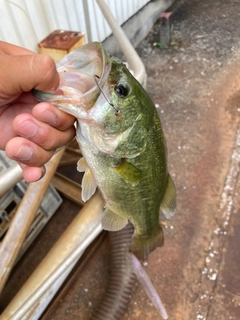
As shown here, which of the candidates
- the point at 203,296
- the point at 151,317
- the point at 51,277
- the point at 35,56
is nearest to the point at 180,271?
the point at 203,296

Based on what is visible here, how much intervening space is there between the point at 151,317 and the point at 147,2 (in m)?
4.44

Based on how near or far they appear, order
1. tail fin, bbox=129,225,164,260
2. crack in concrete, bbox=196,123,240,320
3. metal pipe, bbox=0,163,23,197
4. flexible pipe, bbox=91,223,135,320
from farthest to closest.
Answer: crack in concrete, bbox=196,123,240,320, flexible pipe, bbox=91,223,135,320, tail fin, bbox=129,225,164,260, metal pipe, bbox=0,163,23,197

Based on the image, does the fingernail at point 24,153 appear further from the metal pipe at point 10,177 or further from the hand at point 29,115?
the metal pipe at point 10,177

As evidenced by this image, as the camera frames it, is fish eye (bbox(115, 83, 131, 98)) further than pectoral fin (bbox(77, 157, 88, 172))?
No

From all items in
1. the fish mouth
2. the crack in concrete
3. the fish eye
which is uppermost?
the fish mouth

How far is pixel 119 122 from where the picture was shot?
3.89 feet

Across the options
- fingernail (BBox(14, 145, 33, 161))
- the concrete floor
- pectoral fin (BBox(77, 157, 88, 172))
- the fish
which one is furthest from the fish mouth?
the concrete floor

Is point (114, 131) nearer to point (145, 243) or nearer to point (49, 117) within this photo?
point (49, 117)

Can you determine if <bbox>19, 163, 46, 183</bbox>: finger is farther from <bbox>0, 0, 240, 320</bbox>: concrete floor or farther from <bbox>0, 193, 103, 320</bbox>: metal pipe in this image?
<bbox>0, 0, 240, 320</bbox>: concrete floor

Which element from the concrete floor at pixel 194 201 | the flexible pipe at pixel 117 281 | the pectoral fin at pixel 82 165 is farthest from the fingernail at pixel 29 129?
the concrete floor at pixel 194 201

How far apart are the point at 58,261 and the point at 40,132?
2.72 feet

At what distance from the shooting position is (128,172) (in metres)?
1.32

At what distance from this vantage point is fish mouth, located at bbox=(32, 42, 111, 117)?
1.08 meters

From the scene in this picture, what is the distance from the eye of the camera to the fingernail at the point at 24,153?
1.20 meters
